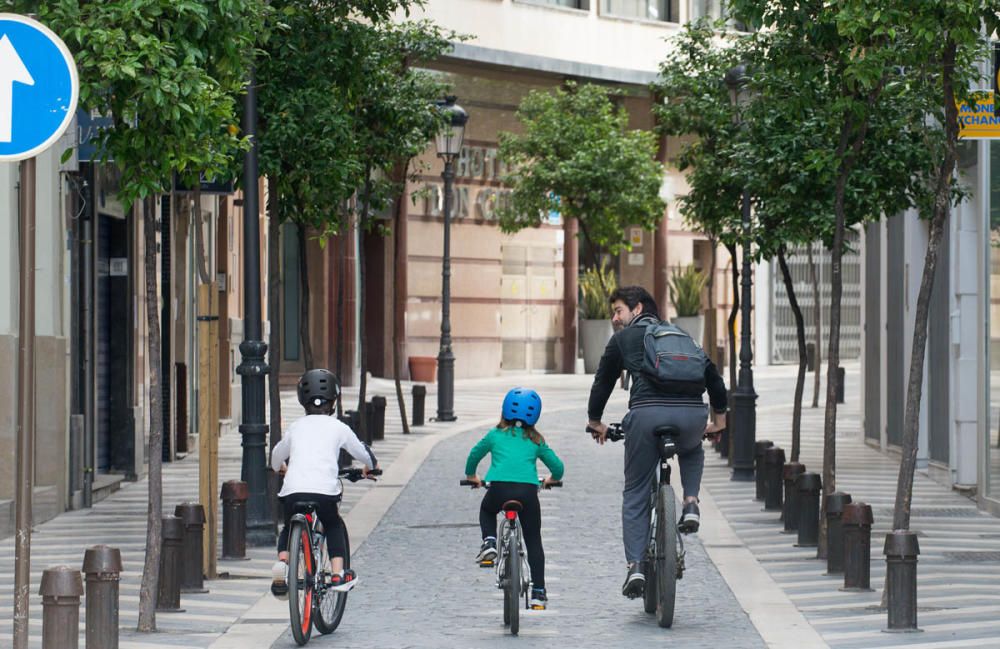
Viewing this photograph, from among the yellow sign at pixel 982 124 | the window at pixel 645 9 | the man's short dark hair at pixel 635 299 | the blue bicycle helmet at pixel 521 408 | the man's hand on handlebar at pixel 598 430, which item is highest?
the window at pixel 645 9

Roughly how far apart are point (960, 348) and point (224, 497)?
8.52 metres

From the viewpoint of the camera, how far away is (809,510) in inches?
561

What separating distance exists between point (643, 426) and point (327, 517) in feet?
5.95

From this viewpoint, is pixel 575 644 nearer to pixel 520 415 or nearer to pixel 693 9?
pixel 520 415

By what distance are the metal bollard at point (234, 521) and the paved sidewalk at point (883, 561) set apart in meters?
3.58

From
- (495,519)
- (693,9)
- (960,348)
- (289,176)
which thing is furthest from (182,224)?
(693,9)

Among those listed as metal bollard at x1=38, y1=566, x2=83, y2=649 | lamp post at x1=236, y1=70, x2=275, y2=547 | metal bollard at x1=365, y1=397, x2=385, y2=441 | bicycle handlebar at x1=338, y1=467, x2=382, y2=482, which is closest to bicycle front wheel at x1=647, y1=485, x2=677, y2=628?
bicycle handlebar at x1=338, y1=467, x2=382, y2=482

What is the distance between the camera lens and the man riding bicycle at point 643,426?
10664 millimetres

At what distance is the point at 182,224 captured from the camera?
2392 cm

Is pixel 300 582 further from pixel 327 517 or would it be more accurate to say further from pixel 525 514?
pixel 525 514

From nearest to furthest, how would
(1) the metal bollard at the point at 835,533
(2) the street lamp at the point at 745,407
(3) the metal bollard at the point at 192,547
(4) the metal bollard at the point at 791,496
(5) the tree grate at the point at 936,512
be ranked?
(3) the metal bollard at the point at 192,547 → (1) the metal bollard at the point at 835,533 → (4) the metal bollard at the point at 791,496 → (5) the tree grate at the point at 936,512 → (2) the street lamp at the point at 745,407

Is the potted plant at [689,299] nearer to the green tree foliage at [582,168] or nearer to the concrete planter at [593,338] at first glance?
the concrete planter at [593,338]

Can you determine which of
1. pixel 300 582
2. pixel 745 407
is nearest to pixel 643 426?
Answer: pixel 300 582

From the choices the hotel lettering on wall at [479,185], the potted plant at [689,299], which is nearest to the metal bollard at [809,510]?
the hotel lettering on wall at [479,185]
